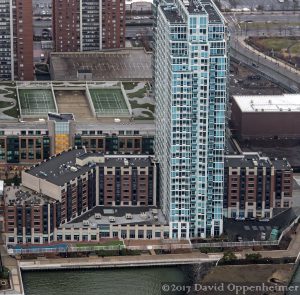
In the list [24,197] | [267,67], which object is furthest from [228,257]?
[267,67]

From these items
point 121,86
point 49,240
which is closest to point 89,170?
point 49,240

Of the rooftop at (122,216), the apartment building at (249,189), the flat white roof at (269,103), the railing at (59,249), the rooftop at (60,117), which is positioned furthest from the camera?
the flat white roof at (269,103)

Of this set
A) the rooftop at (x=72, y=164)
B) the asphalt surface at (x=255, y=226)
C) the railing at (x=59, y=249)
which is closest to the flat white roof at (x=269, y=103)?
the asphalt surface at (x=255, y=226)

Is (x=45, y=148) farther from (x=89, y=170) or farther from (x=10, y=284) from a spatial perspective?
(x=10, y=284)

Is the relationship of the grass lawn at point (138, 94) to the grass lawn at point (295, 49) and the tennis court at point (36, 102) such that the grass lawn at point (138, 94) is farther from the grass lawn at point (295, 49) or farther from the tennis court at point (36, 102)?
the grass lawn at point (295, 49)

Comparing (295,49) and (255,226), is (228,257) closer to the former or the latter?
(255,226)

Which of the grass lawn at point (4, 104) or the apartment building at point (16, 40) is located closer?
the grass lawn at point (4, 104)
